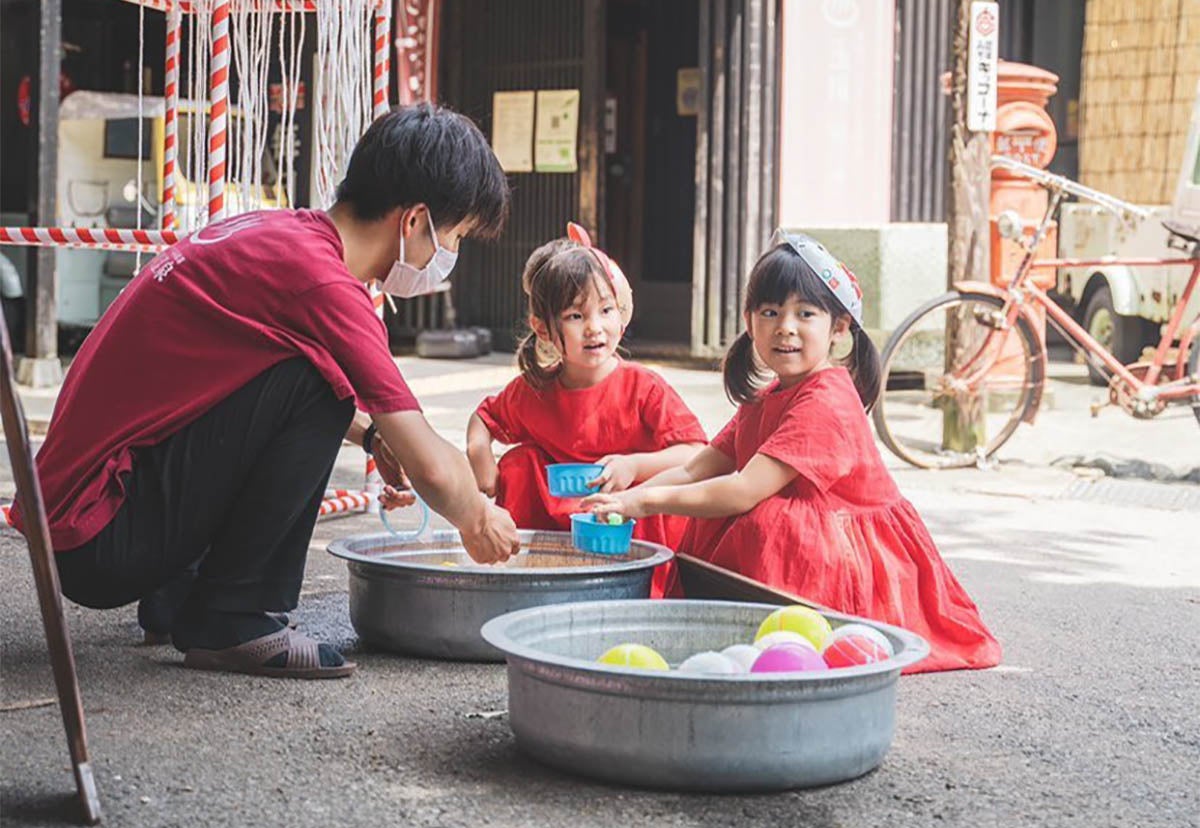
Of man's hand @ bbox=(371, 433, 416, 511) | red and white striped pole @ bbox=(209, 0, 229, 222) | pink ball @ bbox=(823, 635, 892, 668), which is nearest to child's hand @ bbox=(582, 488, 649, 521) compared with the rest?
man's hand @ bbox=(371, 433, 416, 511)

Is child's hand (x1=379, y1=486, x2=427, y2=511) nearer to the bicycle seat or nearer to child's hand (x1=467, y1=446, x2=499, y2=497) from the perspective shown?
child's hand (x1=467, y1=446, x2=499, y2=497)

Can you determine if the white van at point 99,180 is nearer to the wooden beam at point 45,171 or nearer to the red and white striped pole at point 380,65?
the wooden beam at point 45,171

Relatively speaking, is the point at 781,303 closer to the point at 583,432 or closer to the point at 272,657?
the point at 583,432

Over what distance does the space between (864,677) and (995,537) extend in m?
3.15

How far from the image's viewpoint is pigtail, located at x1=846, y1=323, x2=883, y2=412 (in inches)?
169

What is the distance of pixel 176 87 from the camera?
5875mm

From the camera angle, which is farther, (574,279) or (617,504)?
(574,279)

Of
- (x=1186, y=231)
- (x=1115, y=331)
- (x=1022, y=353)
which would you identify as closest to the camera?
(x=1186, y=231)

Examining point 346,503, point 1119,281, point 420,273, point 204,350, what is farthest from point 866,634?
point 1119,281

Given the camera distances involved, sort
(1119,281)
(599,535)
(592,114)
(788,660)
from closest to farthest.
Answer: (788,660), (599,535), (1119,281), (592,114)

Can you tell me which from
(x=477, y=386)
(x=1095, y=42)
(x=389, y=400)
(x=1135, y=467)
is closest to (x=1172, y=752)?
(x=389, y=400)

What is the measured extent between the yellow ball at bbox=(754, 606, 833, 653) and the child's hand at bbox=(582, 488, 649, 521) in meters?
0.53

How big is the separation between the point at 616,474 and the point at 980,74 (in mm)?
4211

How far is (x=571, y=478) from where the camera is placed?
4.05 metres
